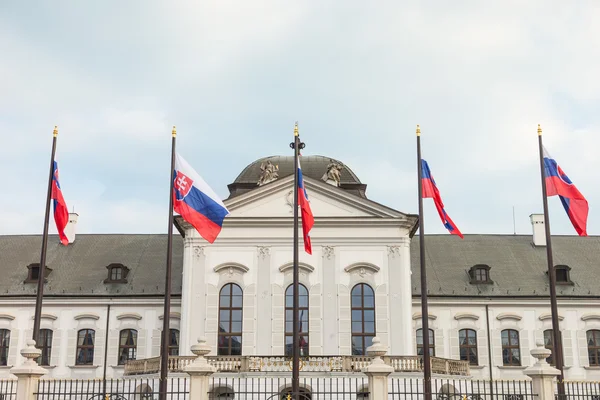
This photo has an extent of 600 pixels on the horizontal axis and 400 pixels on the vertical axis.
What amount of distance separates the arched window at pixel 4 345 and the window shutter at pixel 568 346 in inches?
1088

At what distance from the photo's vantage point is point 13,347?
122ft

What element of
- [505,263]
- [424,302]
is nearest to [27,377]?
[424,302]

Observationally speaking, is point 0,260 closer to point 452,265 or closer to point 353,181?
point 353,181

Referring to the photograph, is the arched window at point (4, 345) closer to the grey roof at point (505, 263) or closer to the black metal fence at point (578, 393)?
the grey roof at point (505, 263)

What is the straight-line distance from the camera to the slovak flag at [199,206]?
68.9 feet

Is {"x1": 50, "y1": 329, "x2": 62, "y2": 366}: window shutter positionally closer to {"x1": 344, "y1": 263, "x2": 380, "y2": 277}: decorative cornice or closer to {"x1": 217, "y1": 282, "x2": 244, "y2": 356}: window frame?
{"x1": 217, "y1": 282, "x2": 244, "y2": 356}: window frame

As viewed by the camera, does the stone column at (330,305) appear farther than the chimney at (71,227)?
No

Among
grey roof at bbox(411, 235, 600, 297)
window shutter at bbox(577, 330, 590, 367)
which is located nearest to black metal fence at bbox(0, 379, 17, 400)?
grey roof at bbox(411, 235, 600, 297)

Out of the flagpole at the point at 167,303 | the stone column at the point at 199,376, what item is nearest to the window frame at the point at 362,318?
the flagpole at the point at 167,303

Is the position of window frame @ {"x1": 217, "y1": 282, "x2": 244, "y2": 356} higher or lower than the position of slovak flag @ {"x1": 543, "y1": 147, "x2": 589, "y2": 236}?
lower

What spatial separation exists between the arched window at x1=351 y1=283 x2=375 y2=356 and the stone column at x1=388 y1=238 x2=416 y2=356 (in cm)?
88

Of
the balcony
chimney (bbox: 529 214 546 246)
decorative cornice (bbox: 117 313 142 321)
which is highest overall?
chimney (bbox: 529 214 546 246)

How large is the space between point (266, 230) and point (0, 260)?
657 inches

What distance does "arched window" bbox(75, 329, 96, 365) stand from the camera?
1475 inches
